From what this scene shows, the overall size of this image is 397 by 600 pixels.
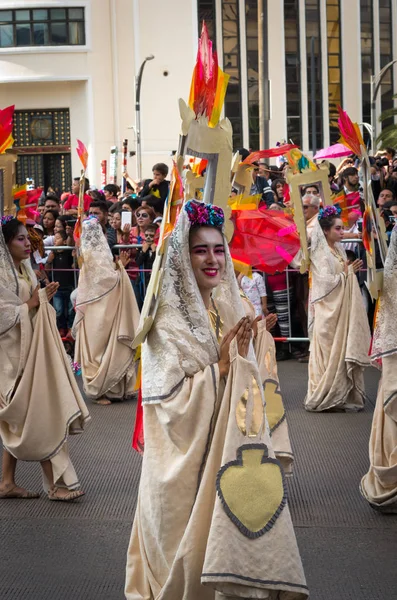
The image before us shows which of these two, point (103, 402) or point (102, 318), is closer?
point (103, 402)

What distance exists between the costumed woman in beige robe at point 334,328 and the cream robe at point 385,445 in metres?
3.21

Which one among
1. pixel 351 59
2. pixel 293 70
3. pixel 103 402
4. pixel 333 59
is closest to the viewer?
pixel 103 402

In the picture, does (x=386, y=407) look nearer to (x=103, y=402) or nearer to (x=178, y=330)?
(x=178, y=330)

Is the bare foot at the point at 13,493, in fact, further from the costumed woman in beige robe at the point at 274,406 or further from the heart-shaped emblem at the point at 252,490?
the heart-shaped emblem at the point at 252,490

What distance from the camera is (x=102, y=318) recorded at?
35.4 ft

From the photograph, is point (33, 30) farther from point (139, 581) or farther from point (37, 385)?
point (139, 581)

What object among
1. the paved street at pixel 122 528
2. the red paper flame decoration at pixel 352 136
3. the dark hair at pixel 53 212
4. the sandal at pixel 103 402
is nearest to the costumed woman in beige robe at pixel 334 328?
the paved street at pixel 122 528

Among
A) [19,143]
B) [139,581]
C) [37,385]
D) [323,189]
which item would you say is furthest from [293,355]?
[19,143]

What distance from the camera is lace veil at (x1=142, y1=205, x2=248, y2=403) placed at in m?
4.41

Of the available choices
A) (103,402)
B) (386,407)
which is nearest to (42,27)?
(103,402)

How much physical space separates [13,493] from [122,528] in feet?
3.55

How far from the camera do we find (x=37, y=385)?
7012mm

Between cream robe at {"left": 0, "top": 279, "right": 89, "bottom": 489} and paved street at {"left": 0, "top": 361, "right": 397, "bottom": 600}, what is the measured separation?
0.37 metres

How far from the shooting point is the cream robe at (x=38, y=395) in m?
6.96
